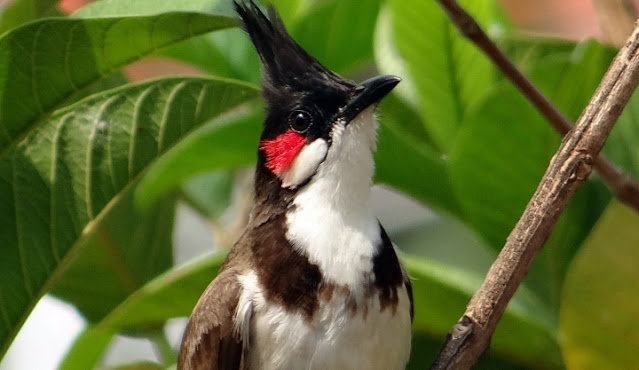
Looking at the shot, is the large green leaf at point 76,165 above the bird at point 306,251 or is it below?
above


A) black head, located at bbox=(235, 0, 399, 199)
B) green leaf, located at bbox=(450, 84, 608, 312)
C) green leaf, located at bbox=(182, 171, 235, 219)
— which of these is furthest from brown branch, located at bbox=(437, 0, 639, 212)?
green leaf, located at bbox=(182, 171, 235, 219)

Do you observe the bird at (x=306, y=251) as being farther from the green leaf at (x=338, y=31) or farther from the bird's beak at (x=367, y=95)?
the green leaf at (x=338, y=31)

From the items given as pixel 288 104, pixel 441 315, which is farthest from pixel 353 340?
pixel 288 104

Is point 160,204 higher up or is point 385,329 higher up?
point 160,204

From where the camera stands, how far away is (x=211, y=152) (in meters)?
1.91

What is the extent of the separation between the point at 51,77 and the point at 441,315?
77 centimetres

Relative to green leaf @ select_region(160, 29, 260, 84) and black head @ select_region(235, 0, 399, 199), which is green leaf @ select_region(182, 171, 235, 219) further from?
black head @ select_region(235, 0, 399, 199)

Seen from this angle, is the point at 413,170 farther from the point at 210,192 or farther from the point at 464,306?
the point at 210,192

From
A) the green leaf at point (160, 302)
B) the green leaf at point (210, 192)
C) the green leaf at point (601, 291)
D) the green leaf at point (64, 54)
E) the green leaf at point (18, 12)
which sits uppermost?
the green leaf at point (18, 12)

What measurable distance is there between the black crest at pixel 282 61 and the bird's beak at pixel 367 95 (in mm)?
35

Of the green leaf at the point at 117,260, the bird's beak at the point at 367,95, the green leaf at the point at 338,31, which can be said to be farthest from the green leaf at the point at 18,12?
the bird's beak at the point at 367,95

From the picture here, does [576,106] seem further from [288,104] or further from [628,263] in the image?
[288,104]

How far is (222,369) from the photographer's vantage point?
65.5 inches

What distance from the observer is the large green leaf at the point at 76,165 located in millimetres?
1556
